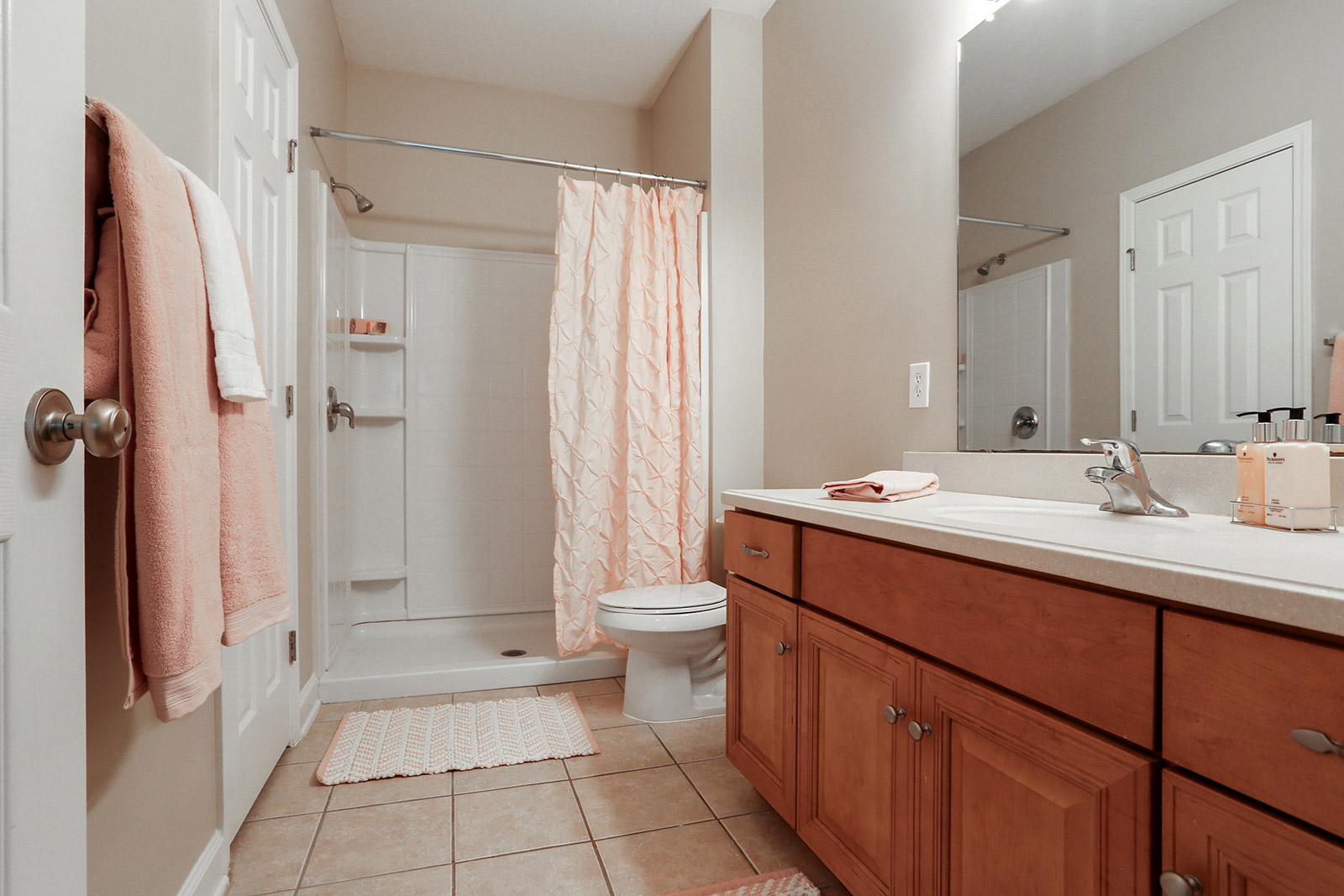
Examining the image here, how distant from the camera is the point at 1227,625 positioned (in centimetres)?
59

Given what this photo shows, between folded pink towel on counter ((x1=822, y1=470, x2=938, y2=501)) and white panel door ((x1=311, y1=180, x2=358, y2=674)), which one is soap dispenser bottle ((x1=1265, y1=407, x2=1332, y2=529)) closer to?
folded pink towel on counter ((x1=822, y1=470, x2=938, y2=501))

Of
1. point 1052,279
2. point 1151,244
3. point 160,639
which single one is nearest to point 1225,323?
point 1151,244

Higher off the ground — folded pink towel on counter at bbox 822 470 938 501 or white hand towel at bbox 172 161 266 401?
white hand towel at bbox 172 161 266 401

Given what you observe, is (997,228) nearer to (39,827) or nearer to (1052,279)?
(1052,279)

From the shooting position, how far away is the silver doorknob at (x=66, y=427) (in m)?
0.56

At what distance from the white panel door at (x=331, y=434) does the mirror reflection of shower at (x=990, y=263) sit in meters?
2.02

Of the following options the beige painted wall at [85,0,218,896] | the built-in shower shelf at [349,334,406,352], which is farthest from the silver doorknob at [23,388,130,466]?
the built-in shower shelf at [349,334,406,352]

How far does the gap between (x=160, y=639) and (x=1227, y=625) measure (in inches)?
44.4

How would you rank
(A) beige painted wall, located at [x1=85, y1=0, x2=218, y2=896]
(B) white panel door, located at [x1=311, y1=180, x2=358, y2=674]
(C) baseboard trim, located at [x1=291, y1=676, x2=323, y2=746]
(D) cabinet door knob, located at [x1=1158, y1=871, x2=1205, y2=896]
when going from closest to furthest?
(D) cabinet door knob, located at [x1=1158, y1=871, x2=1205, y2=896], (A) beige painted wall, located at [x1=85, y1=0, x2=218, y2=896], (C) baseboard trim, located at [x1=291, y1=676, x2=323, y2=746], (B) white panel door, located at [x1=311, y1=180, x2=358, y2=674]

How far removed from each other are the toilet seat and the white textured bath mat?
0.38 m

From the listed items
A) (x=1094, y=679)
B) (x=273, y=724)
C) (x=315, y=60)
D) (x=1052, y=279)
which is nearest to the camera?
(x=1094, y=679)

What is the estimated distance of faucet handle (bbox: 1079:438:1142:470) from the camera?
110cm

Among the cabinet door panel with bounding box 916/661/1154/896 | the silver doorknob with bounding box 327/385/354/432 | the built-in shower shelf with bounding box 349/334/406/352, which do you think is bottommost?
the cabinet door panel with bounding box 916/661/1154/896

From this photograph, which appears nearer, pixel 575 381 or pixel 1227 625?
pixel 1227 625
